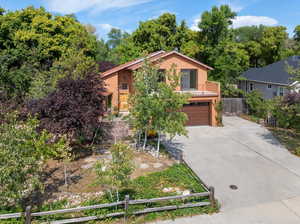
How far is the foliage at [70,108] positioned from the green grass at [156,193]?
3.71 metres

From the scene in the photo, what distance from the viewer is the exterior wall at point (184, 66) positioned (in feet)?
63.5

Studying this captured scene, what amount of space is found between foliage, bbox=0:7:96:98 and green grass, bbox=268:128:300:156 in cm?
1763

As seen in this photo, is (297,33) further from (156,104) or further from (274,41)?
(156,104)

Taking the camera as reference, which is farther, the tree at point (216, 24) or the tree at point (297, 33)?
the tree at point (297, 33)

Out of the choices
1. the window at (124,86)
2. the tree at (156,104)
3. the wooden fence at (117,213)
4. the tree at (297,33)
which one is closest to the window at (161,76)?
the tree at (156,104)

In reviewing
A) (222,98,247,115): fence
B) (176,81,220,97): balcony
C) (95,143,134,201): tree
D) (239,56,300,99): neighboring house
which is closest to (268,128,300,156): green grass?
(222,98,247,115): fence

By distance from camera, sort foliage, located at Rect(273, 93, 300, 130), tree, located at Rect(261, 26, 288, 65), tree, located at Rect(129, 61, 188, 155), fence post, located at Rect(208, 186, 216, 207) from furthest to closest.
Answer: tree, located at Rect(261, 26, 288, 65) < foliage, located at Rect(273, 93, 300, 130) < tree, located at Rect(129, 61, 188, 155) < fence post, located at Rect(208, 186, 216, 207)

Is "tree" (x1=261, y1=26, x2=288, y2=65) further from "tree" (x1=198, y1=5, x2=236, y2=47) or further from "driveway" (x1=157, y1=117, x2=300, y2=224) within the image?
"driveway" (x1=157, y1=117, x2=300, y2=224)

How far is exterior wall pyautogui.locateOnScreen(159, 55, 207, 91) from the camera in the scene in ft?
63.5

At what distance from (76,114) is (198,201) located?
6565 millimetres

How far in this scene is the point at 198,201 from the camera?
26.6ft

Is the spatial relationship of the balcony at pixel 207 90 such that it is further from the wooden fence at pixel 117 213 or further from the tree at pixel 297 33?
the tree at pixel 297 33

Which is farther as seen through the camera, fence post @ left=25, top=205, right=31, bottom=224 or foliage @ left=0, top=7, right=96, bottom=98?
foliage @ left=0, top=7, right=96, bottom=98

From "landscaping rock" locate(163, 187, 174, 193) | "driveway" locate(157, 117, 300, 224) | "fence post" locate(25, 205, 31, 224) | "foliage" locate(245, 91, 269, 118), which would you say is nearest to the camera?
"fence post" locate(25, 205, 31, 224)
